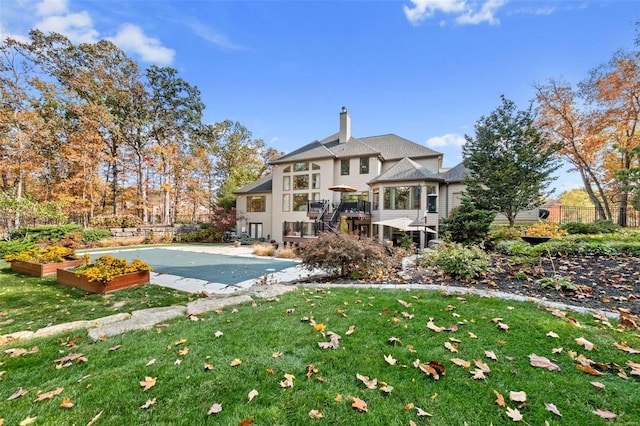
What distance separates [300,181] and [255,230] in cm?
637

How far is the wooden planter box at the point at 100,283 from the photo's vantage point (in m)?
6.42

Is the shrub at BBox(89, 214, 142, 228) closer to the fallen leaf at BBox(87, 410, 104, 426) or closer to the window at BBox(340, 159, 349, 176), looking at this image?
the window at BBox(340, 159, 349, 176)

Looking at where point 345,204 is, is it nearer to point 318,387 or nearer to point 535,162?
point 535,162

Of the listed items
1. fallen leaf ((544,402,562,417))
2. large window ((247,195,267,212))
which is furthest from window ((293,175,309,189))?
fallen leaf ((544,402,562,417))

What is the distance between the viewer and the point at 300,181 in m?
22.1

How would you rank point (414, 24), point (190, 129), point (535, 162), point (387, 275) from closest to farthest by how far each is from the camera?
1. point (387, 275)
2. point (414, 24)
3. point (535, 162)
4. point (190, 129)

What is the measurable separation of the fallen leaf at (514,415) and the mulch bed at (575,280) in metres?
3.27

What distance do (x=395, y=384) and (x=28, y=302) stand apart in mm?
7699

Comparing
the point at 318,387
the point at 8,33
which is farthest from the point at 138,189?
the point at 318,387

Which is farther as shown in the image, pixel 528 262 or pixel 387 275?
pixel 387 275

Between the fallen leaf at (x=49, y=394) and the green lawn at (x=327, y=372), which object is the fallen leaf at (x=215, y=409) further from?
the fallen leaf at (x=49, y=394)

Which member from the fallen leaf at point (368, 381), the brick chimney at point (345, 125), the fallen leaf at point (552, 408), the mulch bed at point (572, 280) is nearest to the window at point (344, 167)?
the brick chimney at point (345, 125)

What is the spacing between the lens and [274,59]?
1270 centimetres

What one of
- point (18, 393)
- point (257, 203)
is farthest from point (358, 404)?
point (257, 203)
